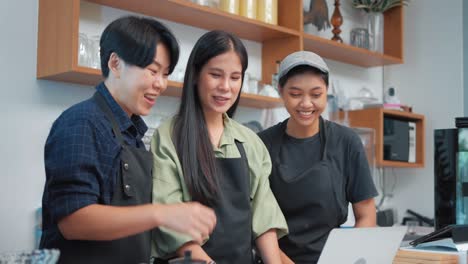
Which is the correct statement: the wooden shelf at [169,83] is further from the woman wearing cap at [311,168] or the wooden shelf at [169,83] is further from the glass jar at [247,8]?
the woman wearing cap at [311,168]

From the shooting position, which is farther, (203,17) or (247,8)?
(247,8)

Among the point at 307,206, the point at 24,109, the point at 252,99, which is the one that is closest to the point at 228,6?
the point at 252,99

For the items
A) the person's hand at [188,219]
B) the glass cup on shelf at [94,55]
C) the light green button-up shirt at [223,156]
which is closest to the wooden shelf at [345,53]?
the glass cup on shelf at [94,55]

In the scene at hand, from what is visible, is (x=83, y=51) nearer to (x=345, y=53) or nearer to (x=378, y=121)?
(x=345, y=53)

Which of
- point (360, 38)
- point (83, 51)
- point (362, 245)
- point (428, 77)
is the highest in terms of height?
point (360, 38)

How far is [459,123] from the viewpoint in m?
1.91

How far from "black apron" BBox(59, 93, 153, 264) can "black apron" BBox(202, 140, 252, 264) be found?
0.20m

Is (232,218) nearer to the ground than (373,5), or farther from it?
nearer to the ground

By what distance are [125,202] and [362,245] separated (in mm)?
554

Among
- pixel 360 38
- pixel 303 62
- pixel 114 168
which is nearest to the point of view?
pixel 114 168

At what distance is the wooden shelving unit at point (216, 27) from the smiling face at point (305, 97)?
753mm

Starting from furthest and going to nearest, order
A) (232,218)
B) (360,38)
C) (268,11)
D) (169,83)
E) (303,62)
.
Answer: (360,38) → (268,11) → (169,83) → (303,62) → (232,218)

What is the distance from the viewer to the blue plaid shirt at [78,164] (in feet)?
3.80

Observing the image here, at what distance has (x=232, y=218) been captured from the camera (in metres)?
1.53
